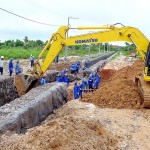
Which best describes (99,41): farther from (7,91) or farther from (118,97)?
(7,91)

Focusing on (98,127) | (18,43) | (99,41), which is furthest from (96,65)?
(18,43)

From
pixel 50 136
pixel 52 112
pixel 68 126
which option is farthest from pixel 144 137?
pixel 52 112

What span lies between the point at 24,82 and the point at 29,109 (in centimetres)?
510

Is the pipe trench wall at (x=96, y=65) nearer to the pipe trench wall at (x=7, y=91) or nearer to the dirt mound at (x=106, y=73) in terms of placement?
the dirt mound at (x=106, y=73)

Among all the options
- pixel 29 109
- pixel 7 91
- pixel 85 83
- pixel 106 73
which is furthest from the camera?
pixel 106 73

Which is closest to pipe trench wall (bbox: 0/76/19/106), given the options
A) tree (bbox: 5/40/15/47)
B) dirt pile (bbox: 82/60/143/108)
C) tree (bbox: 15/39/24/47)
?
dirt pile (bbox: 82/60/143/108)

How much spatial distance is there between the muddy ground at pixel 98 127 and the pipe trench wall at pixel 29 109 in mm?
544

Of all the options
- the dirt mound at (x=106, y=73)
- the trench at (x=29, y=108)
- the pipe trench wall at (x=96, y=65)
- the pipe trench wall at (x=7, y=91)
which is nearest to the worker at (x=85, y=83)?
the trench at (x=29, y=108)

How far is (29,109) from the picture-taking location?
12.4 meters

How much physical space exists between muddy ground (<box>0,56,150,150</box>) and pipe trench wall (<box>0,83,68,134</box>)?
54 centimetres

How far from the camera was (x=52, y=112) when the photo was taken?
1499cm

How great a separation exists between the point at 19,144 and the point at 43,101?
635cm

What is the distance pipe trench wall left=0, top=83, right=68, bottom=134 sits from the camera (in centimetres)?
1052

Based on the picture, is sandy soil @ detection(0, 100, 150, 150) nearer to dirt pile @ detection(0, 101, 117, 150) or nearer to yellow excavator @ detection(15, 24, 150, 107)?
dirt pile @ detection(0, 101, 117, 150)
